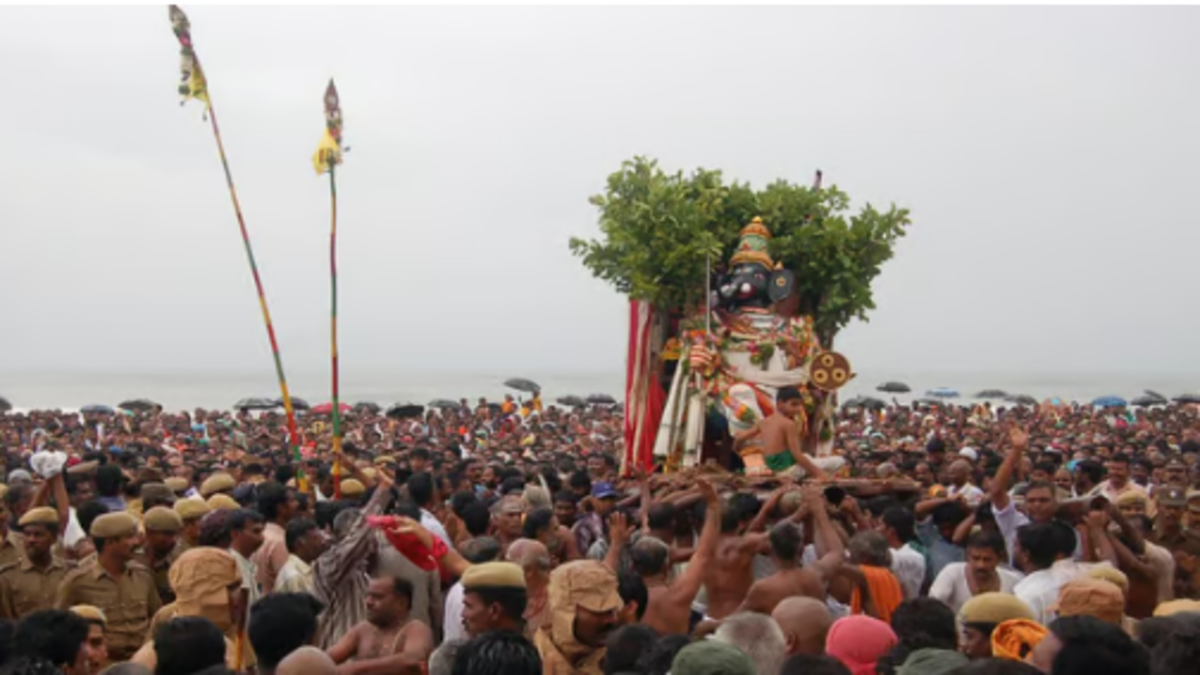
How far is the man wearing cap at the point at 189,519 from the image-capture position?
7.45 meters

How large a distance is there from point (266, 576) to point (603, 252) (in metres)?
9.03

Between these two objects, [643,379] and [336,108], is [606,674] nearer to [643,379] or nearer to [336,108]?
[336,108]

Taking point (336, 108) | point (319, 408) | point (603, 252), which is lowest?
point (319, 408)

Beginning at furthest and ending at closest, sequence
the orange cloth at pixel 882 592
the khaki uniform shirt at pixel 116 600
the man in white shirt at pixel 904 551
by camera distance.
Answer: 1. the man in white shirt at pixel 904 551
2. the orange cloth at pixel 882 592
3. the khaki uniform shirt at pixel 116 600

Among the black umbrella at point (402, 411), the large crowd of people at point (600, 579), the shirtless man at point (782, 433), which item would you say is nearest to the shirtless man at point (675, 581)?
the large crowd of people at point (600, 579)

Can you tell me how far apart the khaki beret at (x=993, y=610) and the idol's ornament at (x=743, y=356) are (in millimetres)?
8856

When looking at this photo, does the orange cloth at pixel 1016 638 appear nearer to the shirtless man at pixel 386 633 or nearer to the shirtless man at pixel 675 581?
the shirtless man at pixel 675 581

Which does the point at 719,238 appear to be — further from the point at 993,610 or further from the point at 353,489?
the point at 993,610

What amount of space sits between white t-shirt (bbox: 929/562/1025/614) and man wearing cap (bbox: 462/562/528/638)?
2.63 meters

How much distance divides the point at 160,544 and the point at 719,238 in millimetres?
9259

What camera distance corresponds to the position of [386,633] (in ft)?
17.5

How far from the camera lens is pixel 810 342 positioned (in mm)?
14602

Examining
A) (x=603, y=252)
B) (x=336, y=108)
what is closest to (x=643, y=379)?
(x=603, y=252)

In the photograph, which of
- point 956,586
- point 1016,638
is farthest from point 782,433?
point 1016,638
